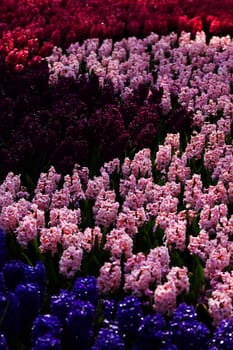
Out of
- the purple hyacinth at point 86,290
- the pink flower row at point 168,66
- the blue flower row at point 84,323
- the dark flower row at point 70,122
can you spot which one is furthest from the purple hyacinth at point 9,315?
the pink flower row at point 168,66

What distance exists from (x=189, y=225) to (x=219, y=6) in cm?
624

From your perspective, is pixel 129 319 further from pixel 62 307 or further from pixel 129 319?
pixel 62 307

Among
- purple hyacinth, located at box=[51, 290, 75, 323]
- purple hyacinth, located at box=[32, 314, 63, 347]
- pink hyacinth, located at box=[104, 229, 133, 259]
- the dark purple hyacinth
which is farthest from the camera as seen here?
the dark purple hyacinth

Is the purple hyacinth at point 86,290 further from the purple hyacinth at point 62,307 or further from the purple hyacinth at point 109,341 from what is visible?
the purple hyacinth at point 109,341

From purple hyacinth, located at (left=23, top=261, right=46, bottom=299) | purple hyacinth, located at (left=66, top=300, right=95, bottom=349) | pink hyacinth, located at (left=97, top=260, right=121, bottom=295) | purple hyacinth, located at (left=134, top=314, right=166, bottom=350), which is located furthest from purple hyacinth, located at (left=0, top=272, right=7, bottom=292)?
purple hyacinth, located at (left=134, top=314, right=166, bottom=350)

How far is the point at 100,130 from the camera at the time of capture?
571cm

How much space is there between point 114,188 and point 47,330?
1937 mm

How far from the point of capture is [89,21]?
8.98 meters

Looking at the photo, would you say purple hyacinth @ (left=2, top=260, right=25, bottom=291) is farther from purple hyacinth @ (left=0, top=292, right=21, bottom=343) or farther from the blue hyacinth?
purple hyacinth @ (left=0, top=292, right=21, bottom=343)

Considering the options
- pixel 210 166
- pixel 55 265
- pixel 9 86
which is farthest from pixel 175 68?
pixel 55 265

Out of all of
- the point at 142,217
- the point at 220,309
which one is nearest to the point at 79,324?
the point at 220,309

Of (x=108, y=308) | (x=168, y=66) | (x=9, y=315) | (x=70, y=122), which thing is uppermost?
(x=168, y=66)

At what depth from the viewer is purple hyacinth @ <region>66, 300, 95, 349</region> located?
3197 mm

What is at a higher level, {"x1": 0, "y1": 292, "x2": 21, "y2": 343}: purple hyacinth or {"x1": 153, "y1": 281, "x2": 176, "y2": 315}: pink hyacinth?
{"x1": 153, "y1": 281, "x2": 176, "y2": 315}: pink hyacinth
